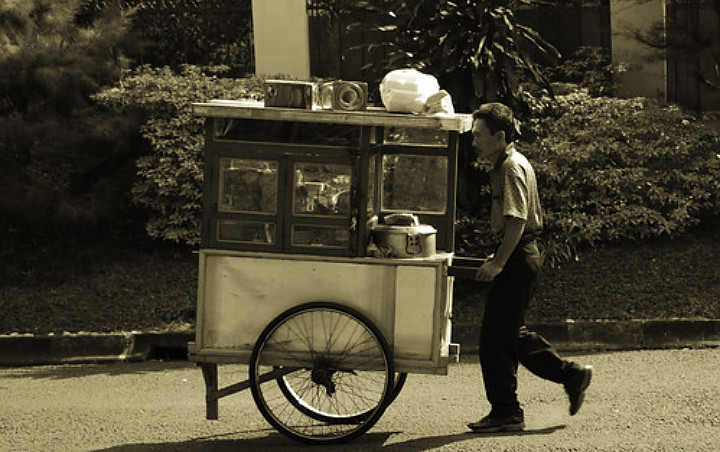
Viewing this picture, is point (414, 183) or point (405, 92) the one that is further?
point (414, 183)

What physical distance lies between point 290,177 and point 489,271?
46.4 inches

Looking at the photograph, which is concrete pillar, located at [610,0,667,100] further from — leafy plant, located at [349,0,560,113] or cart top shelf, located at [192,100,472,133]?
cart top shelf, located at [192,100,472,133]

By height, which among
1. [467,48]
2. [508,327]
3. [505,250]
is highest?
[467,48]

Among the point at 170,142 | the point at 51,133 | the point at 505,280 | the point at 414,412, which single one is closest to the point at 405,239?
the point at 505,280

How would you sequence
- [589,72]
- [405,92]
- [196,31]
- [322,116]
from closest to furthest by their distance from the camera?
[322,116]
[405,92]
[589,72]
[196,31]

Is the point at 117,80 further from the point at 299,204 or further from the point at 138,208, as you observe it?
the point at 299,204

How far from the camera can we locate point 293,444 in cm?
720

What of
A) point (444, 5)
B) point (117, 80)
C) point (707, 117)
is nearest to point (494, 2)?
point (444, 5)

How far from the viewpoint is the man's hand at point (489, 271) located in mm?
7066

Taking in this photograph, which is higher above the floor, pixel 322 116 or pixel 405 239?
pixel 322 116

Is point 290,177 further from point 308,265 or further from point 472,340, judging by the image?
point 472,340

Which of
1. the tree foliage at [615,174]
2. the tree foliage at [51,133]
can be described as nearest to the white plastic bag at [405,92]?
the tree foliage at [615,174]

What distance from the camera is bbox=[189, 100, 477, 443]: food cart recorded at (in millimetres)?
7039

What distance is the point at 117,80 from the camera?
43.0 feet
